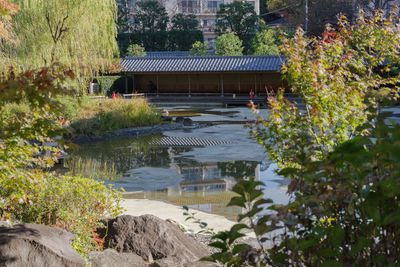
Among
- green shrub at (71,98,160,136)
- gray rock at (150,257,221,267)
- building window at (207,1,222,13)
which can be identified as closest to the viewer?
gray rock at (150,257,221,267)

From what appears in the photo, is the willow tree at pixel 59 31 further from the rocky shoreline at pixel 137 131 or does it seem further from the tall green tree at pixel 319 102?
the tall green tree at pixel 319 102

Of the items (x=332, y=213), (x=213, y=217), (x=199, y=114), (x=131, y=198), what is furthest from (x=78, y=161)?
(x=199, y=114)

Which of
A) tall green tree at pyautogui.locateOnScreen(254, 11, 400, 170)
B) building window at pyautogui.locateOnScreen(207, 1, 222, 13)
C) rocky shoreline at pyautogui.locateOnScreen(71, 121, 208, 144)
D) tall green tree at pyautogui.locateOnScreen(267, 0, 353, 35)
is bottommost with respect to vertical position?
rocky shoreline at pyautogui.locateOnScreen(71, 121, 208, 144)

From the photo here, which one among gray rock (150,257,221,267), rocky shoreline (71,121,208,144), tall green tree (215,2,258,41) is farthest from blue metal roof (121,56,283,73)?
gray rock (150,257,221,267)

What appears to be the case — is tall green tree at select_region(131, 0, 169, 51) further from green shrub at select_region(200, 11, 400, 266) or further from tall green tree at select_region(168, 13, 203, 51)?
green shrub at select_region(200, 11, 400, 266)

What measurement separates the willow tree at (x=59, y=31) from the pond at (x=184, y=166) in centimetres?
468

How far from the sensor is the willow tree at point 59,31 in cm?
1983

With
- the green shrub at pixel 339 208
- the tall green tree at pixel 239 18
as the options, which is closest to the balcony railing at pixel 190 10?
the tall green tree at pixel 239 18

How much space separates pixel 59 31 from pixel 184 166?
10.5m

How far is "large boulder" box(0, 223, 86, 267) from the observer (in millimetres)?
3775

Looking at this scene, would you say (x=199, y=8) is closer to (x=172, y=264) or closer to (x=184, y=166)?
(x=184, y=166)

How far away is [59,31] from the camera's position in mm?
20875

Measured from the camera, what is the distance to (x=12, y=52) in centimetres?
2052

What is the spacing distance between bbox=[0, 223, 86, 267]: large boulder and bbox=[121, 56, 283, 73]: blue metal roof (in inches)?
1305
